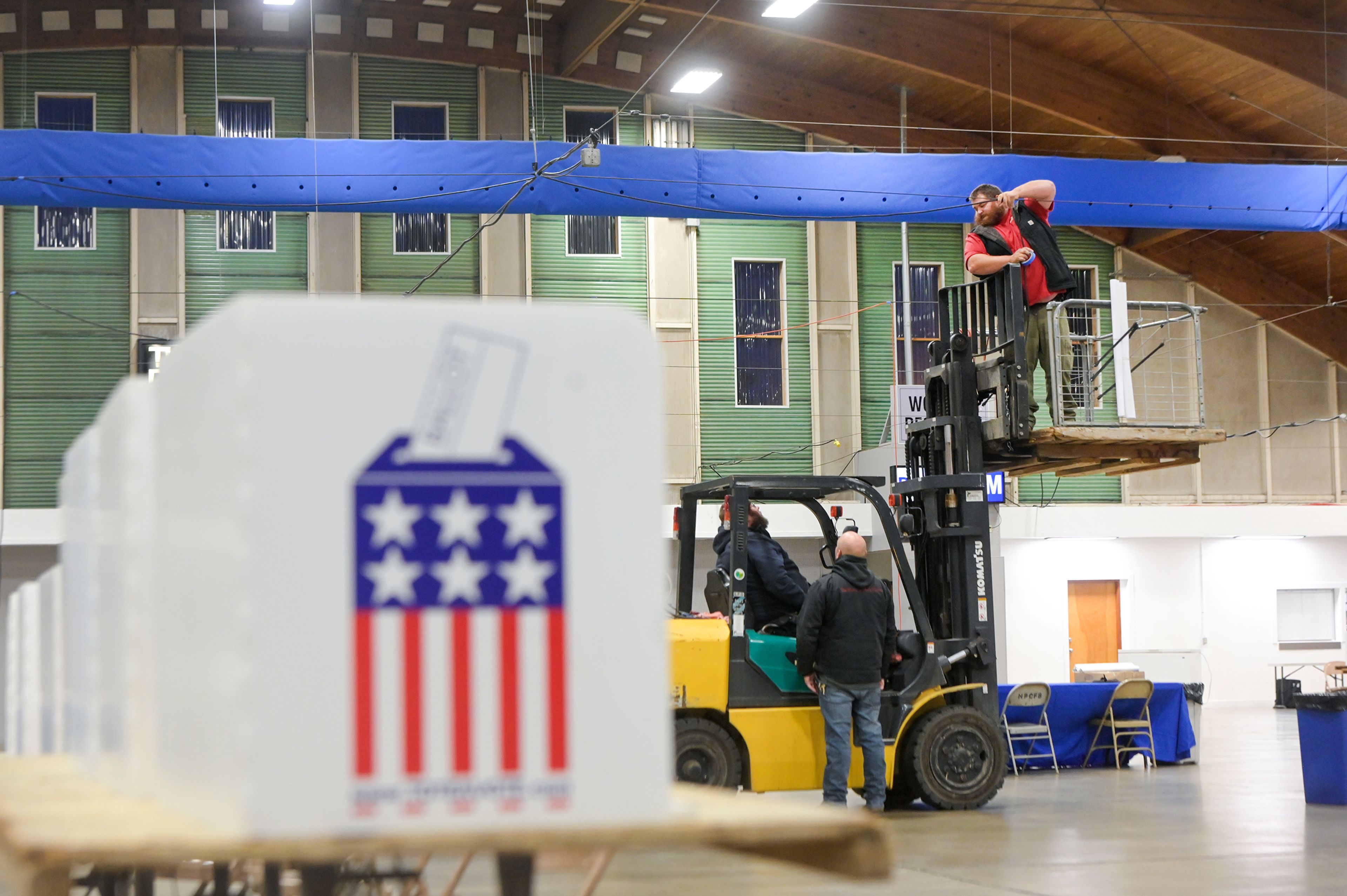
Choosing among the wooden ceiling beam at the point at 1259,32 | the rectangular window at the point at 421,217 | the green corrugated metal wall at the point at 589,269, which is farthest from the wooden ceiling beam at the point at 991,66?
the rectangular window at the point at 421,217

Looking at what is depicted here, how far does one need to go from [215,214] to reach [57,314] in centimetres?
253

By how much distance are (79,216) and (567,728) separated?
2000cm

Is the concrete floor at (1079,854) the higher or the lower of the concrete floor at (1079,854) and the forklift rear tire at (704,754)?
the lower

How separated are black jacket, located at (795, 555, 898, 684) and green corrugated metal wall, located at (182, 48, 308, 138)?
44.6ft

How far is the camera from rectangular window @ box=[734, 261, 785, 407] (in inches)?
845

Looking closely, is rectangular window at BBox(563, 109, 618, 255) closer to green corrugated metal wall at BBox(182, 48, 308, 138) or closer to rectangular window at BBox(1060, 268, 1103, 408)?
green corrugated metal wall at BBox(182, 48, 308, 138)

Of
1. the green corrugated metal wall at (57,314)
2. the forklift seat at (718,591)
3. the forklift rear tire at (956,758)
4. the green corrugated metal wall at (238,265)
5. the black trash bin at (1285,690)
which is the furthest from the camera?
the black trash bin at (1285,690)

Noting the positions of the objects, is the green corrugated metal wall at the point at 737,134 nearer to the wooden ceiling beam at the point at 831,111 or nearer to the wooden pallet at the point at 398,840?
the wooden ceiling beam at the point at 831,111

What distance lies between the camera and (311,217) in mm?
20344

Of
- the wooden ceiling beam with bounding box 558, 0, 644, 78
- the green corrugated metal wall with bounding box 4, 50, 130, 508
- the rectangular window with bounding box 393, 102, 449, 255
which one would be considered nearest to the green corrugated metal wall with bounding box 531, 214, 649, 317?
the rectangular window with bounding box 393, 102, 449, 255

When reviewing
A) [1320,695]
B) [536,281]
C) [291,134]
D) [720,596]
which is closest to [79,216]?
[291,134]

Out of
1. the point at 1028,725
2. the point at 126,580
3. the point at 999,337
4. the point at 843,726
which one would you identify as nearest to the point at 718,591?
the point at 843,726

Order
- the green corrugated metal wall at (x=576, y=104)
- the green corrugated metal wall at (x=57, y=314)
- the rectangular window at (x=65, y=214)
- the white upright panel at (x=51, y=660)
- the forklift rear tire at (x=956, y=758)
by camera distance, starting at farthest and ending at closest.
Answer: the green corrugated metal wall at (x=576, y=104), the rectangular window at (x=65, y=214), the green corrugated metal wall at (x=57, y=314), the forklift rear tire at (x=956, y=758), the white upright panel at (x=51, y=660)

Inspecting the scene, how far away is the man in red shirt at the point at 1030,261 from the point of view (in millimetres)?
9781
